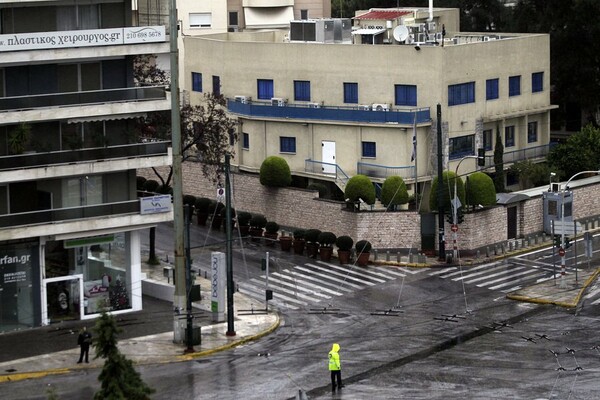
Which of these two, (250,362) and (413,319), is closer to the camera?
(250,362)

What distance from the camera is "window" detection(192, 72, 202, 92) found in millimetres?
92688

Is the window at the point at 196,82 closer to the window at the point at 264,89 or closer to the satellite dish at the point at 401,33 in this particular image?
the window at the point at 264,89

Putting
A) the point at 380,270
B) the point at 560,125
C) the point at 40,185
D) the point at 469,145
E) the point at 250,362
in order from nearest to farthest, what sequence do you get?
the point at 250,362 → the point at 40,185 → the point at 380,270 → the point at 469,145 → the point at 560,125

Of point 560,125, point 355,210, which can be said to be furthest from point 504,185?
point 560,125

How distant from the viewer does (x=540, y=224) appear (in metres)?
80.8

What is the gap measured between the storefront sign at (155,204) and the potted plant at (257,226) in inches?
604

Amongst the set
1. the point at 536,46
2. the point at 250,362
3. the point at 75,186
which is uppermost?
the point at 536,46

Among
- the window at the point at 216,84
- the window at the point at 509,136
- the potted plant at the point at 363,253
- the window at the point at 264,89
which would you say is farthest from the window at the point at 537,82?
the potted plant at the point at 363,253

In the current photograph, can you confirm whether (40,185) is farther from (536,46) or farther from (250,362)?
(536,46)

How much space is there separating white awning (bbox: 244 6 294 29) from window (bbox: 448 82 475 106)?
29.1 meters

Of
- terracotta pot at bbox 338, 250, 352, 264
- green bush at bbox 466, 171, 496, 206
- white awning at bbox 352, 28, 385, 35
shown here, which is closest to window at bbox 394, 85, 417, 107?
white awning at bbox 352, 28, 385, 35

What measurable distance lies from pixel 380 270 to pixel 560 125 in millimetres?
37631

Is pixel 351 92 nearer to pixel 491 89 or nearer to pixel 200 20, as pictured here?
pixel 491 89

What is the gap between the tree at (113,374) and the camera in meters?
39.8
